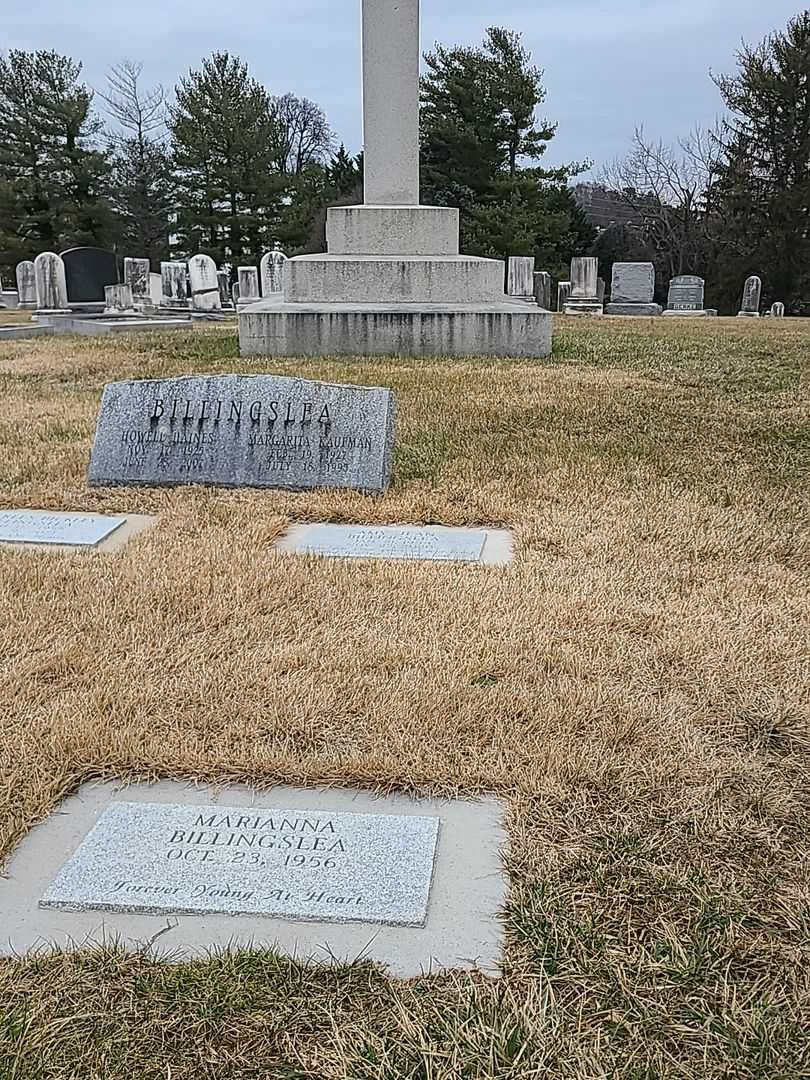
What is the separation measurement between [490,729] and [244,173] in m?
34.3

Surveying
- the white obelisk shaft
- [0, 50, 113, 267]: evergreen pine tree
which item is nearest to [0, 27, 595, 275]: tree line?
[0, 50, 113, 267]: evergreen pine tree

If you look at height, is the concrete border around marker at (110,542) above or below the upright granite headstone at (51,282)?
below

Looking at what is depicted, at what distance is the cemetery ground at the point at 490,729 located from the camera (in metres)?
1.47

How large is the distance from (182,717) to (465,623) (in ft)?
3.19

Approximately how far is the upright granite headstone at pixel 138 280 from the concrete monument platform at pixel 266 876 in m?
18.1

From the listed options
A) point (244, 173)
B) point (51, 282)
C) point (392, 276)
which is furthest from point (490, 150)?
point (392, 276)

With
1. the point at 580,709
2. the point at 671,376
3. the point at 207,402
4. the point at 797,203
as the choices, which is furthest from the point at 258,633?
the point at 797,203

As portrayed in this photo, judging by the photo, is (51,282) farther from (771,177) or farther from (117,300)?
(771,177)

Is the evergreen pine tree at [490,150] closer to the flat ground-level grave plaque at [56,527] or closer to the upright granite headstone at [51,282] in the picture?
the upright granite headstone at [51,282]

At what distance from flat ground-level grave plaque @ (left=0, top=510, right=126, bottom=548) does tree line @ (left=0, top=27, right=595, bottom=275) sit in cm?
2754

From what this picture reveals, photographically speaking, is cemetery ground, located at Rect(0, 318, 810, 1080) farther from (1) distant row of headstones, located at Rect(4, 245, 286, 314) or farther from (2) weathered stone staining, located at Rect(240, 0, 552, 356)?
(1) distant row of headstones, located at Rect(4, 245, 286, 314)

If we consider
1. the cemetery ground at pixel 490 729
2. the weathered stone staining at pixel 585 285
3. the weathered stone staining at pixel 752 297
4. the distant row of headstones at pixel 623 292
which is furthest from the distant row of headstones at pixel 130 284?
the cemetery ground at pixel 490 729

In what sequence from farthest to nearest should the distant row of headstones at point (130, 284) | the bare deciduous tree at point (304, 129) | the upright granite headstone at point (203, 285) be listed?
the bare deciduous tree at point (304, 129) < the upright granite headstone at point (203, 285) < the distant row of headstones at point (130, 284)

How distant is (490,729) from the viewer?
2.31 m
